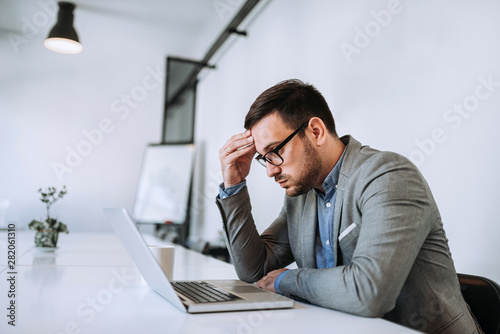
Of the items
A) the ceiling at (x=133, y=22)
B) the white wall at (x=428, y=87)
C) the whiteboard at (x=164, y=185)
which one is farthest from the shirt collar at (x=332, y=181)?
the whiteboard at (x=164, y=185)

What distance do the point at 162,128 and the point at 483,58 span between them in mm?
4651

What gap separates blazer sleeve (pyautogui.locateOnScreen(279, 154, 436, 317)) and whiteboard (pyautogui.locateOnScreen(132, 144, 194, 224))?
4.03 metres

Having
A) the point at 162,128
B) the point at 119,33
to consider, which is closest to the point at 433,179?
the point at 162,128

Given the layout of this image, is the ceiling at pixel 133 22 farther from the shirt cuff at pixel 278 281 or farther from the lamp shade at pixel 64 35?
the shirt cuff at pixel 278 281

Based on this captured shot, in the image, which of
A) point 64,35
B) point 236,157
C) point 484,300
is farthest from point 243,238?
point 64,35

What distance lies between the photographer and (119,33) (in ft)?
18.6

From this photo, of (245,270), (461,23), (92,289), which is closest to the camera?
(92,289)

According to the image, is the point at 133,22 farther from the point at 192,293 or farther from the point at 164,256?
the point at 192,293

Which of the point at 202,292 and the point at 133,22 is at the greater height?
the point at 133,22

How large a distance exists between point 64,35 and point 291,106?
3426mm

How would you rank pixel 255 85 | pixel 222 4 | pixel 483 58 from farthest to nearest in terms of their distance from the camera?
pixel 222 4, pixel 255 85, pixel 483 58

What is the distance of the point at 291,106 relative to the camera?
4.78 feet

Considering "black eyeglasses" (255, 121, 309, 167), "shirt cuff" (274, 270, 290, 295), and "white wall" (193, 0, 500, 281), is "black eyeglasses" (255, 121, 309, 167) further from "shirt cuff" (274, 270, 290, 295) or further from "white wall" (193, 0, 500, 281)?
"white wall" (193, 0, 500, 281)

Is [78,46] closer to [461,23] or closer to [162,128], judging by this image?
[162,128]
